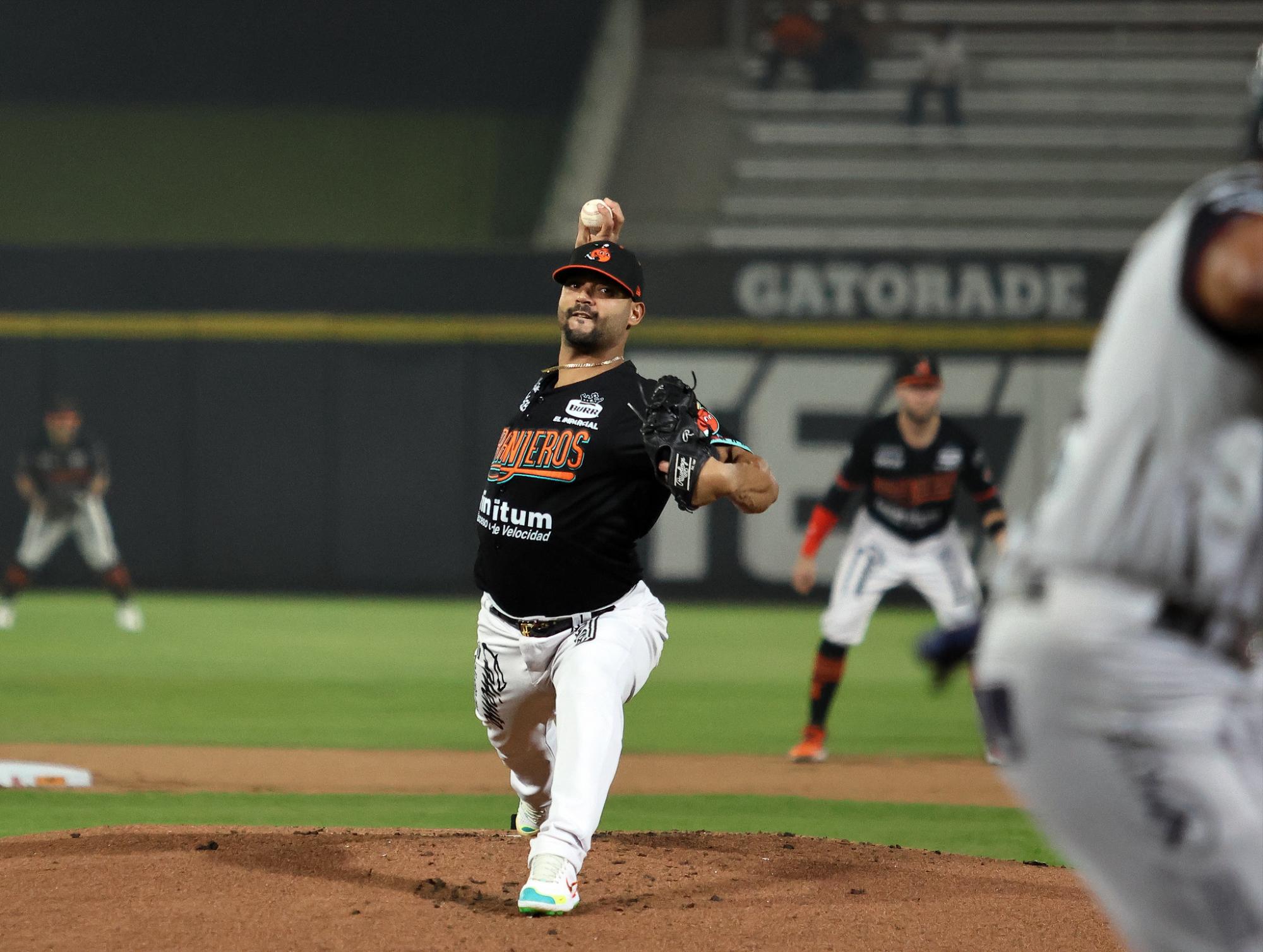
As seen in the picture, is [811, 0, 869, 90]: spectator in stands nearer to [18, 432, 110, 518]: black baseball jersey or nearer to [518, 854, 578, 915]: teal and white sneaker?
[18, 432, 110, 518]: black baseball jersey

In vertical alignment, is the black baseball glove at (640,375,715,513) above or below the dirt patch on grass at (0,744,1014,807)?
above

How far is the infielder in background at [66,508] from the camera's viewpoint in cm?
1512

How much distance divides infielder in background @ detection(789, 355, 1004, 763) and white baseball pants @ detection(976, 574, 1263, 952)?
6858 millimetres

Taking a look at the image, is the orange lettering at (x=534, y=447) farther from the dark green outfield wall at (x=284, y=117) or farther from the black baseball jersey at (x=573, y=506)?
the dark green outfield wall at (x=284, y=117)

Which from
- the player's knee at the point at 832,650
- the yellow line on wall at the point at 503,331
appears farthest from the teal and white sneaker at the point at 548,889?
the yellow line on wall at the point at 503,331

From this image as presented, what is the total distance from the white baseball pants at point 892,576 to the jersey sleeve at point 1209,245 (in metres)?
7.08

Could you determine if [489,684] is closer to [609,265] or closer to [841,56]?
[609,265]

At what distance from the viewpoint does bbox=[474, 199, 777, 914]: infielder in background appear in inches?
184

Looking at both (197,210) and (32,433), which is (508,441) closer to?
(32,433)

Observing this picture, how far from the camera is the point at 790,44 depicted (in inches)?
933

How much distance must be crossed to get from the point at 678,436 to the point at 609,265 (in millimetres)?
746

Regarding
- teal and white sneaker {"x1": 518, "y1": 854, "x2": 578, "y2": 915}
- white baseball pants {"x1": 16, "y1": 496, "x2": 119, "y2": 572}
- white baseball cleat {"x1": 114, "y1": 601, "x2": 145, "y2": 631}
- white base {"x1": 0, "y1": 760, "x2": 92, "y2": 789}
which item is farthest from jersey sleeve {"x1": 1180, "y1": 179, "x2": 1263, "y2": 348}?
white baseball pants {"x1": 16, "y1": 496, "x2": 119, "y2": 572}

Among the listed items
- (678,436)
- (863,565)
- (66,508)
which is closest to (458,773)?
(863,565)

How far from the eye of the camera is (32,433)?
1809cm
